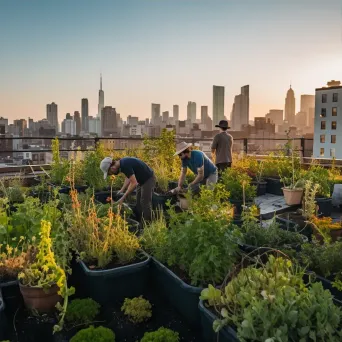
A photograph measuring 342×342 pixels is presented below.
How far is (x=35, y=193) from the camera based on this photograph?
6969 mm

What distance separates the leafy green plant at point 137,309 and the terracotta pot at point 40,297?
629 mm

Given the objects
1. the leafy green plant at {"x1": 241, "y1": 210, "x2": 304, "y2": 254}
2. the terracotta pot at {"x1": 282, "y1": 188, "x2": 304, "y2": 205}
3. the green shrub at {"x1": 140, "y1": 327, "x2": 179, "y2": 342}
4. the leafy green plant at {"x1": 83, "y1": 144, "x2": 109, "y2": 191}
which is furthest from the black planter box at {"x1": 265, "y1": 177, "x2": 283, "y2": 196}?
the green shrub at {"x1": 140, "y1": 327, "x2": 179, "y2": 342}

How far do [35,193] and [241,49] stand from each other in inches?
256

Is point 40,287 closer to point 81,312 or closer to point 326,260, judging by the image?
point 81,312

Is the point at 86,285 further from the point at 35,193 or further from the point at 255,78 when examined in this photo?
the point at 255,78

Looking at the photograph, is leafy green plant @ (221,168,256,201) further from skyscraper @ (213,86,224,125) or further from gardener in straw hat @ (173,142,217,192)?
skyscraper @ (213,86,224,125)

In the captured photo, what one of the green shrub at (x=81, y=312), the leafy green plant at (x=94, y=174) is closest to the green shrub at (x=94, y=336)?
the green shrub at (x=81, y=312)

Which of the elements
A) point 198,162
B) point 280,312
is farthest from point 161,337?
point 198,162

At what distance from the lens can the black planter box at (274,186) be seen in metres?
8.55

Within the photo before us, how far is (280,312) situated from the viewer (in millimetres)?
2086

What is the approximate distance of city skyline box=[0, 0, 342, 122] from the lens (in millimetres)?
8742

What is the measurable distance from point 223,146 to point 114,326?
18.2ft

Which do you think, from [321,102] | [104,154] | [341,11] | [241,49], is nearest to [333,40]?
[341,11]

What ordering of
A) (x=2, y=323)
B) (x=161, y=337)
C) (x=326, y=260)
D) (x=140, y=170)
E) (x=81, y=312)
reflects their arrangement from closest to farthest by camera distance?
(x=161, y=337), (x=2, y=323), (x=81, y=312), (x=326, y=260), (x=140, y=170)
